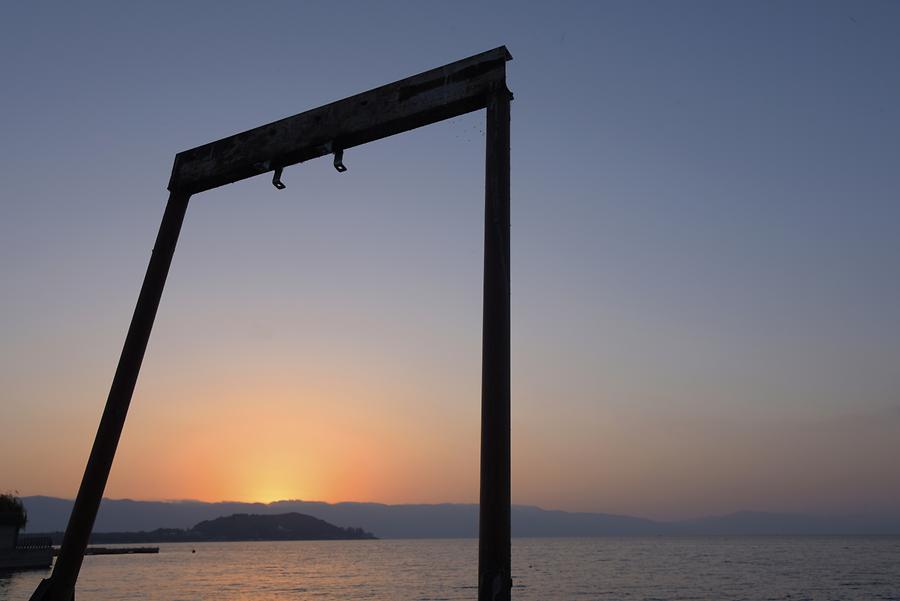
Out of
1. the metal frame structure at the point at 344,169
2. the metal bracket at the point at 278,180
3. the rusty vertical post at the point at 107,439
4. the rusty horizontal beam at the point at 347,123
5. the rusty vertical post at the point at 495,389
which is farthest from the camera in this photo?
the metal bracket at the point at 278,180

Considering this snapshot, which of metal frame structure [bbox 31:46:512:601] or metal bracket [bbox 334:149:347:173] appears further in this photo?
metal bracket [bbox 334:149:347:173]

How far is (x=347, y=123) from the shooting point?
691 centimetres

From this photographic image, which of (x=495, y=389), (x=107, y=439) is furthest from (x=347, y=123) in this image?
(x=107, y=439)

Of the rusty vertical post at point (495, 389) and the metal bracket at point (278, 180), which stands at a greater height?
the metal bracket at point (278, 180)

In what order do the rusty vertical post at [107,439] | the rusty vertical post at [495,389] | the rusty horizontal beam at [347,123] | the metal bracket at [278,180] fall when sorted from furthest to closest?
the metal bracket at [278,180], the rusty vertical post at [107,439], the rusty horizontal beam at [347,123], the rusty vertical post at [495,389]

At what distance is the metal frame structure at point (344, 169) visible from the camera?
16.0ft

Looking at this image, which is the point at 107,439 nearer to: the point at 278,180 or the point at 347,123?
the point at 278,180

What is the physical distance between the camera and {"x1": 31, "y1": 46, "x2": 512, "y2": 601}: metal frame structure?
4.87m

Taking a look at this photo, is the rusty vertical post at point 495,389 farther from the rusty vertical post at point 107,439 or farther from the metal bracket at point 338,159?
the rusty vertical post at point 107,439

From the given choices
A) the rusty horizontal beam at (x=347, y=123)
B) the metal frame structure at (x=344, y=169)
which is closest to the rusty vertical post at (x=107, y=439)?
the metal frame structure at (x=344, y=169)

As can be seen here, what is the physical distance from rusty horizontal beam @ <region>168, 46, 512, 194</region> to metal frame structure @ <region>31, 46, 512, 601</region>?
11mm

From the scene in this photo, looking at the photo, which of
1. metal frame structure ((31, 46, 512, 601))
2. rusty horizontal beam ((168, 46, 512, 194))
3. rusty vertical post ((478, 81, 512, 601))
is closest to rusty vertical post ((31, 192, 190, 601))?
metal frame structure ((31, 46, 512, 601))

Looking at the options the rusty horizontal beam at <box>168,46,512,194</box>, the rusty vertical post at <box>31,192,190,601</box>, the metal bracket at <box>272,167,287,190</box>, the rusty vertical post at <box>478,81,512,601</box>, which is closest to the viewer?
the rusty vertical post at <box>478,81,512,601</box>

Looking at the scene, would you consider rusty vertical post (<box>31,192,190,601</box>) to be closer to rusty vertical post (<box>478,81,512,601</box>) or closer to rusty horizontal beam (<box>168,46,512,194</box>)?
rusty horizontal beam (<box>168,46,512,194</box>)
